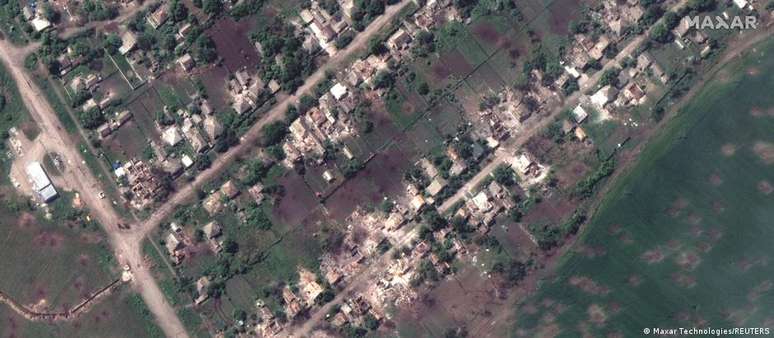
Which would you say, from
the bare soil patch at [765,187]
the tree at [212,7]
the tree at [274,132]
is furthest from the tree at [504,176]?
the tree at [212,7]

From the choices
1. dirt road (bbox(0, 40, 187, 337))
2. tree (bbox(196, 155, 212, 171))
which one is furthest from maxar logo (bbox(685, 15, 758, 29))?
dirt road (bbox(0, 40, 187, 337))

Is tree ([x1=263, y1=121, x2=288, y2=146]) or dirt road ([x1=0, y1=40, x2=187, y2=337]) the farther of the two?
tree ([x1=263, y1=121, x2=288, y2=146])

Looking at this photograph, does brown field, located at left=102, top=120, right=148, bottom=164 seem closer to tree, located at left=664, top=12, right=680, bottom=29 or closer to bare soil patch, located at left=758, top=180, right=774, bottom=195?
tree, located at left=664, top=12, right=680, bottom=29

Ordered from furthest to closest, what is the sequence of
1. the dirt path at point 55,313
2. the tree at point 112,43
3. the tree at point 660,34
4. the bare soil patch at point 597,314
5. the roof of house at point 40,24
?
the roof of house at point 40,24 → the tree at point 112,43 → the tree at point 660,34 → the dirt path at point 55,313 → the bare soil patch at point 597,314

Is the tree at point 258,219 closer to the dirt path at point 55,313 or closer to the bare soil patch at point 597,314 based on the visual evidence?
the dirt path at point 55,313

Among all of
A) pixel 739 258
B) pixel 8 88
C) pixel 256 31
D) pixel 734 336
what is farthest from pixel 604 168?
pixel 8 88

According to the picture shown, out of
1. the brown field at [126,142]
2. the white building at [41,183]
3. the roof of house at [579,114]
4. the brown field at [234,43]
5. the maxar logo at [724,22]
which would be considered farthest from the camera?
the brown field at [234,43]

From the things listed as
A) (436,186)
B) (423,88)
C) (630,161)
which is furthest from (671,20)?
(436,186)
